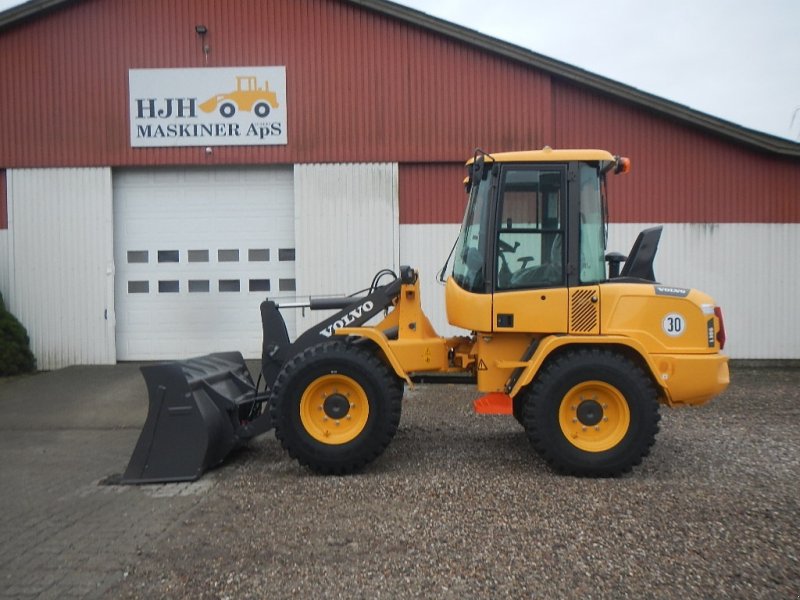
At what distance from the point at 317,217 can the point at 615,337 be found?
25.1ft

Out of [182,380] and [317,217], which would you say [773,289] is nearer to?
[317,217]

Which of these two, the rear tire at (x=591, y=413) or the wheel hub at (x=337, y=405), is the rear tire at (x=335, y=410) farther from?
the rear tire at (x=591, y=413)

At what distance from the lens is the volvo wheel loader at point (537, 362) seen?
636 centimetres

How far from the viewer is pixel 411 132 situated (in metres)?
13.1

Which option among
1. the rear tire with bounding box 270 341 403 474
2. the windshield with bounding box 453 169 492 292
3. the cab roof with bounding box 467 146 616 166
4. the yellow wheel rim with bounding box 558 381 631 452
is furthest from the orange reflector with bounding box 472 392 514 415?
the cab roof with bounding box 467 146 616 166

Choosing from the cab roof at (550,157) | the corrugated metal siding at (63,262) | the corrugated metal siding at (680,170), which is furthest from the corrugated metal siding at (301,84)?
the cab roof at (550,157)

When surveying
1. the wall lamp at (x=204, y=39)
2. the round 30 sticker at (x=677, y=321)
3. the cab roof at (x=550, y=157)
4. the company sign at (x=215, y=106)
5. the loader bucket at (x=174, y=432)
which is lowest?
the loader bucket at (x=174, y=432)

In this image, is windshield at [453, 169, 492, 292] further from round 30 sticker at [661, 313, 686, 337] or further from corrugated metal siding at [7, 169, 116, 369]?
corrugated metal siding at [7, 169, 116, 369]

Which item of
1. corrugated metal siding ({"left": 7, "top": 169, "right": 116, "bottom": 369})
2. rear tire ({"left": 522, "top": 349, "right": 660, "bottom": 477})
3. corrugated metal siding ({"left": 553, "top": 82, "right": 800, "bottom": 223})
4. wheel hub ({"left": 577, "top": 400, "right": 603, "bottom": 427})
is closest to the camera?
rear tire ({"left": 522, "top": 349, "right": 660, "bottom": 477})

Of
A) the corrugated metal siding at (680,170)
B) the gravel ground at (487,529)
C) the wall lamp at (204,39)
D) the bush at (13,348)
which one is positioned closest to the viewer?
the gravel ground at (487,529)

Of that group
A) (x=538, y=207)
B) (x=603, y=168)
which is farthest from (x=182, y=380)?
(x=603, y=168)

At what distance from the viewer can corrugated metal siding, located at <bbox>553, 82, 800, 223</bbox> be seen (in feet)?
43.6

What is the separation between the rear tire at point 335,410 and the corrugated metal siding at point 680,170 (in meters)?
8.18

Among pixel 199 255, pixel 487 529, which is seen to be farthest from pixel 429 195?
pixel 487 529
